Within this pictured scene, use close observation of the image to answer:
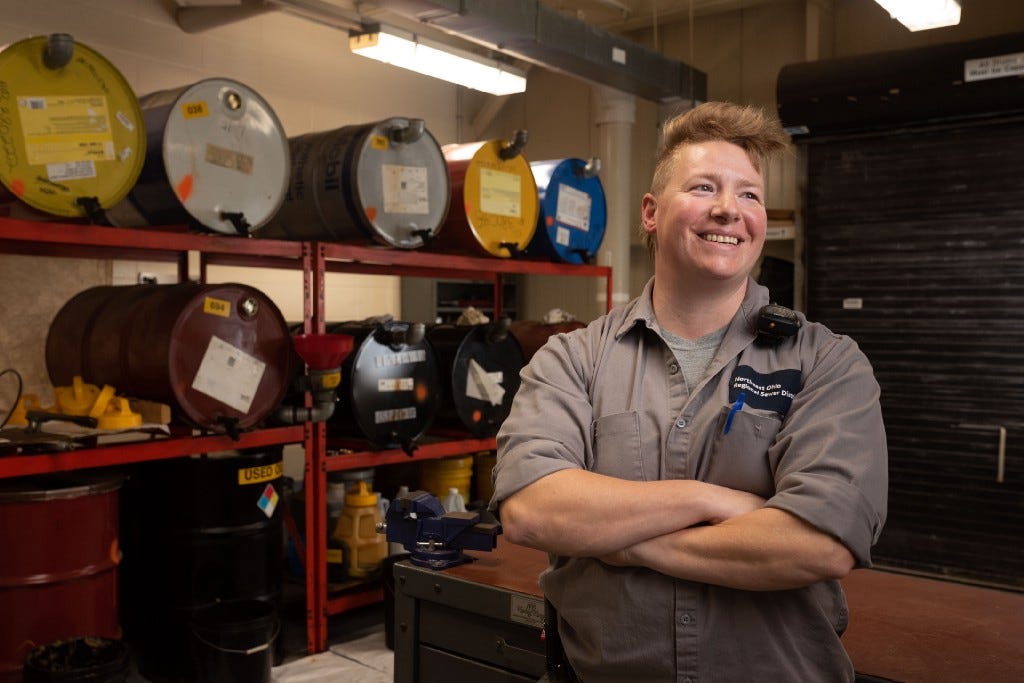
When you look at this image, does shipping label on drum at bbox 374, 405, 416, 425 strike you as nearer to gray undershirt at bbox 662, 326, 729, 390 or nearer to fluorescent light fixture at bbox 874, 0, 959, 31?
gray undershirt at bbox 662, 326, 729, 390

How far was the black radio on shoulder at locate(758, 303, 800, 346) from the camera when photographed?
63.8 inches

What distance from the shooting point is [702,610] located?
1.49 metres

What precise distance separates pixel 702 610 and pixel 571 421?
41cm

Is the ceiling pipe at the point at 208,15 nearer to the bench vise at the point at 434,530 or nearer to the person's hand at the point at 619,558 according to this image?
the bench vise at the point at 434,530

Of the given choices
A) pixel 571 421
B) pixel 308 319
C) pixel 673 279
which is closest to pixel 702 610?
pixel 571 421

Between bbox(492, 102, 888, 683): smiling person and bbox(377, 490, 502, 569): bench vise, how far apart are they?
1.82ft

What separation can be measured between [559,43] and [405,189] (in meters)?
1.71

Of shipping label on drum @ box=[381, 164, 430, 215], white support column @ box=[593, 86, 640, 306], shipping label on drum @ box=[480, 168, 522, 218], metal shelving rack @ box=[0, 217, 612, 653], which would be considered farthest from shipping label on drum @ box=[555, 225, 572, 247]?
white support column @ box=[593, 86, 640, 306]

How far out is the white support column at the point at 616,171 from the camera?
6660 millimetres

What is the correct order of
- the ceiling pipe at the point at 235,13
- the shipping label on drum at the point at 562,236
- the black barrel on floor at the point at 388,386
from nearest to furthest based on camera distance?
the black barrel on floor at the point at 388,386 → the shipping label on drum at the point at 562,236 → the ceiling pipe at the point at 235,13

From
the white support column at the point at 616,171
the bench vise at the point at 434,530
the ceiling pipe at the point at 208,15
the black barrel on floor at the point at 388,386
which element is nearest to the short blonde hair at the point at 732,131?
the bench vise at the point at 434,530

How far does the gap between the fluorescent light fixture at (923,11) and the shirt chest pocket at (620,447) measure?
3.45 meters

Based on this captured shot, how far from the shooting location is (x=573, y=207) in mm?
5121

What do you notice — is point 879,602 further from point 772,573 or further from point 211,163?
point 211,163
